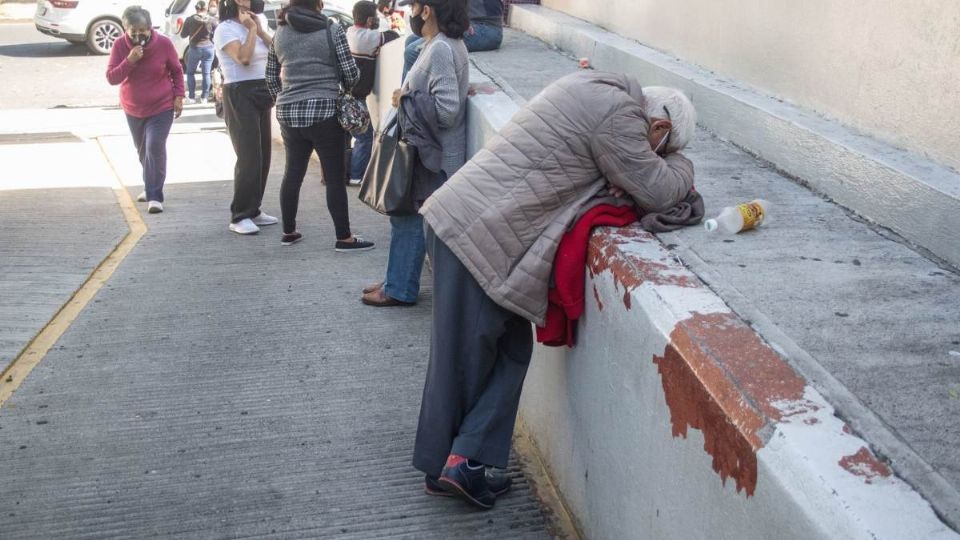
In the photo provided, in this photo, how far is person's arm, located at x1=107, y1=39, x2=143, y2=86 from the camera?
26.0 ft

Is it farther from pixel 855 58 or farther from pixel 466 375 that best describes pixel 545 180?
pixel 855 58

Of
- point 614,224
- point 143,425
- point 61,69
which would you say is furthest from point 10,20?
point 614,224

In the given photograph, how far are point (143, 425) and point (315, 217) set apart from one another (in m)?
3.94

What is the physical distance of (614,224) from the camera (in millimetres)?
3408

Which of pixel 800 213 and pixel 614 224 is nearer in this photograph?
pixel 614 224

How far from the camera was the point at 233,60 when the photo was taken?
7.27 metres

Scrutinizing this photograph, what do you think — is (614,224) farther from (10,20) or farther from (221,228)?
(10,20)

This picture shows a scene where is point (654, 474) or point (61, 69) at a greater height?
point (654, 474)

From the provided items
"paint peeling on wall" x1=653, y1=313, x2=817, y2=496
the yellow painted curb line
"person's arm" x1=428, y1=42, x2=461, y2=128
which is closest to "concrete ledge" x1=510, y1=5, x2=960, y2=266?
"paint peeling on wall" x1=653, y1=313, x2=817, y2=496

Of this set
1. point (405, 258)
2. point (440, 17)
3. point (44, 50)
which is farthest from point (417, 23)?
point (44, 50)

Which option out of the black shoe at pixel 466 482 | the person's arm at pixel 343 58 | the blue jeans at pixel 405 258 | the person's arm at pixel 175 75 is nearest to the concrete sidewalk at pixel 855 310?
the black shoe at pixel 466 482

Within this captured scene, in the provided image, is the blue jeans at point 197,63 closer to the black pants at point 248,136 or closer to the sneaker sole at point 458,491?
the black pants at point 248,136

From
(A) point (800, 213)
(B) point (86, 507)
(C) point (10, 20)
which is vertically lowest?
(C) point (10, 20)

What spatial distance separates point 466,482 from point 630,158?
132 centimetres
